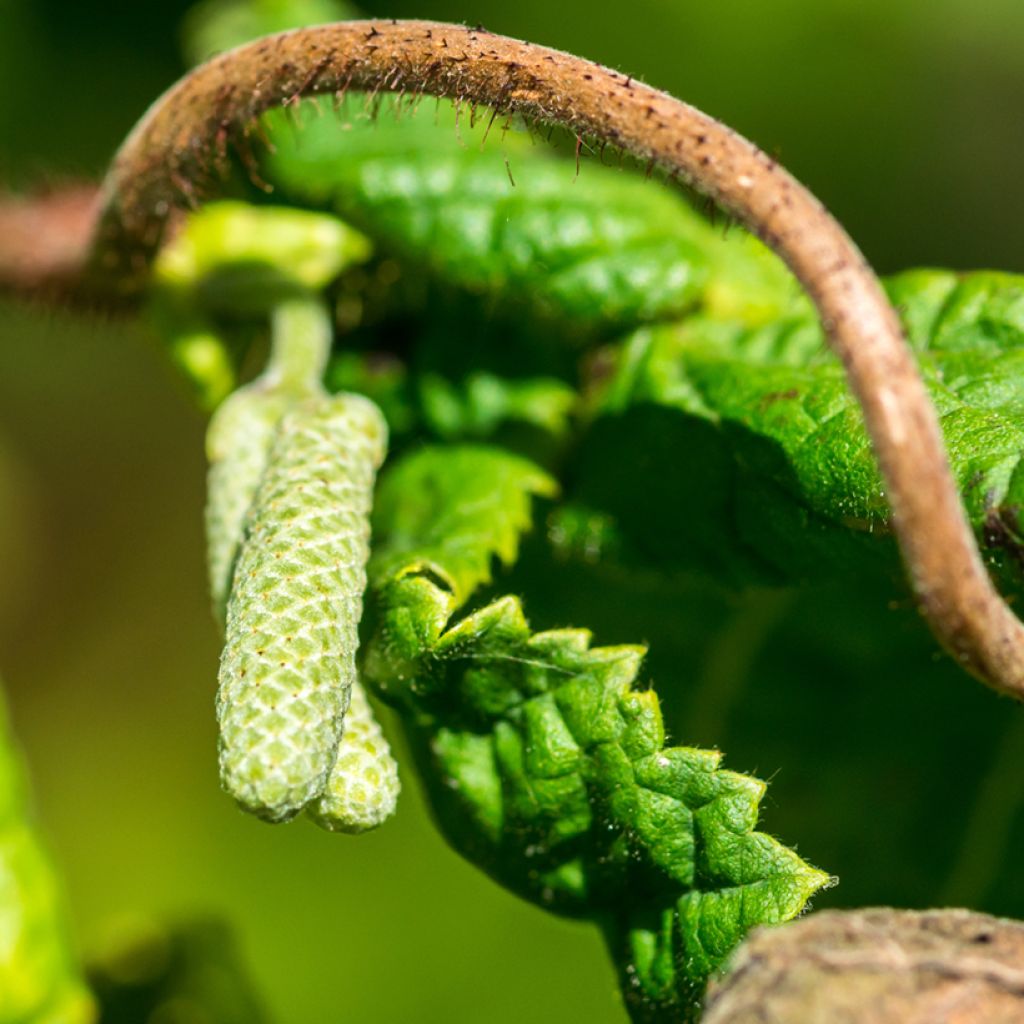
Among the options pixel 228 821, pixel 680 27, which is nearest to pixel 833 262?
pixel 228 821

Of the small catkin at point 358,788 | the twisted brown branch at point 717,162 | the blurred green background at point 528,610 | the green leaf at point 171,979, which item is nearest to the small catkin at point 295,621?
the small catkin at point 358,788

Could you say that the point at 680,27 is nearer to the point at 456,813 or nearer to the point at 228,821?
the point at 228,821

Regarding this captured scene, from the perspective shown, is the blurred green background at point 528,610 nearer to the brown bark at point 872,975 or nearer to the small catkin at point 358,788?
the small catkin at point 358,788

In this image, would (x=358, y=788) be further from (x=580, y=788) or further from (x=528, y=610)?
(x=528, y=610)

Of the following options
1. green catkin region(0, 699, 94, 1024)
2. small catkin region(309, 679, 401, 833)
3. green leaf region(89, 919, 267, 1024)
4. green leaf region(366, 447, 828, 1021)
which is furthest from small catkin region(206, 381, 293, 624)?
green leaf region(89, 919, 267, 1024)

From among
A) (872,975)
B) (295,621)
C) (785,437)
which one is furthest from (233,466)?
(872,975)

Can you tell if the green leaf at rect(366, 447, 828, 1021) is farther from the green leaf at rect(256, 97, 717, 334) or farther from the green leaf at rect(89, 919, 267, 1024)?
the green leaf at rect(89, 919, 267, 1024)
